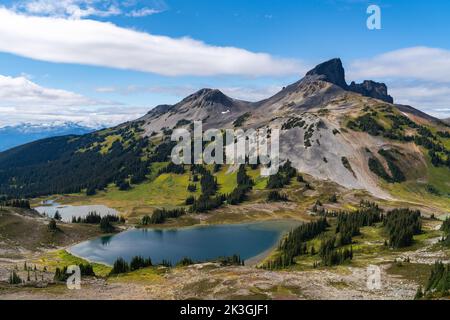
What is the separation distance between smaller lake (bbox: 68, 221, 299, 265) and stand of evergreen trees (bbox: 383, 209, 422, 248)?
125 ft

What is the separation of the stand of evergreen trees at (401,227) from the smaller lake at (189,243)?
38.2 metres

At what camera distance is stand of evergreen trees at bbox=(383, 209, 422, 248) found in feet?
356

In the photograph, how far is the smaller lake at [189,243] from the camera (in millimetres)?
130250

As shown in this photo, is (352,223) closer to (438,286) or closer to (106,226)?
(438,286)

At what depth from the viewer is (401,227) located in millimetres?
122188

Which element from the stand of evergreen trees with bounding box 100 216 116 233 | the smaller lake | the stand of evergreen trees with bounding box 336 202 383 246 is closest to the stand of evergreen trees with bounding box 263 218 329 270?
the stand of evergreen trees with bounding box 336 202 383 246

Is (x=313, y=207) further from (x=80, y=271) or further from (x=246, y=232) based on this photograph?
(x=80, y=271)

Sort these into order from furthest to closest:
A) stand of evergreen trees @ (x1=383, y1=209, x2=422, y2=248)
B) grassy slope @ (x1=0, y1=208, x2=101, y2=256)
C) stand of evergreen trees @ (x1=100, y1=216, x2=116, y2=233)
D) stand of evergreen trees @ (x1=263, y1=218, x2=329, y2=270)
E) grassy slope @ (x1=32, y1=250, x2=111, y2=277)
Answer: stand of evergreen trees @ (x1=100, y1=216, x2=116, y2=233)
grassy slope @ (x1=0, y1=208, x2=101, y2=256)
grassy slope @ (x1=32, y1=250, x2=111, y2=277)
stand of evergreen trees @ (x1=383, y1=209, x2=422, y2=248)
stand of evergreen trees @ (x1=263, y1=218, x2=329, y2=270)

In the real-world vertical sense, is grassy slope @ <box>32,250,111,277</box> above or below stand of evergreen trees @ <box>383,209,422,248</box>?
below

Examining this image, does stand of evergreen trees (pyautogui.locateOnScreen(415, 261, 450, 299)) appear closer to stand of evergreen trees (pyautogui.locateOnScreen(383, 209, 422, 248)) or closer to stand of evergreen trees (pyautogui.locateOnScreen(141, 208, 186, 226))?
stand of evergreen trees (pyautogui.locateOnScreen(383, 209, 422, 248))

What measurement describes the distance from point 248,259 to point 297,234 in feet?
73.6

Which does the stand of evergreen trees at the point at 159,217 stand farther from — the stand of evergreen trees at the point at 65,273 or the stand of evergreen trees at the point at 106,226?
the stand of evergreen trees at the point at 65,273

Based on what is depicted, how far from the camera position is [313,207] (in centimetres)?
19638
